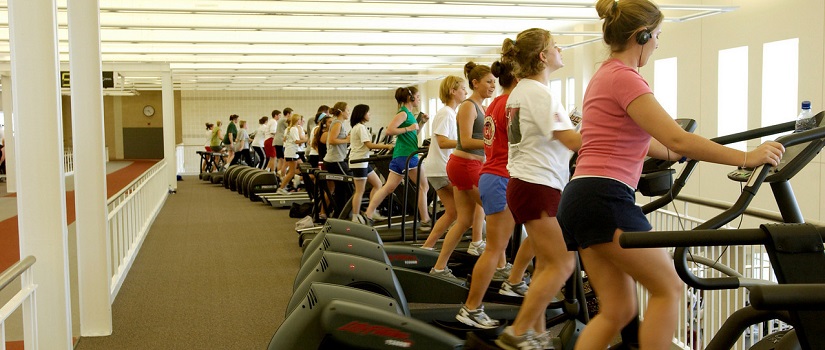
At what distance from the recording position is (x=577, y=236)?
89.3 inches

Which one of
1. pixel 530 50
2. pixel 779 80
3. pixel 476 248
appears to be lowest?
pixel 476 248

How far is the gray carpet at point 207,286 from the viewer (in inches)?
168

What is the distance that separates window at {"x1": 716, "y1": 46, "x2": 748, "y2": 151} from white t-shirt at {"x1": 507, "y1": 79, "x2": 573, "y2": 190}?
8100 millimetres

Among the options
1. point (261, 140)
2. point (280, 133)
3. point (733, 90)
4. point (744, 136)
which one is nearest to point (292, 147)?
point (280, 133)

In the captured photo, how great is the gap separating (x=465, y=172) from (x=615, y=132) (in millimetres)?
2216

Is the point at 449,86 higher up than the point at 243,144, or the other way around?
the point at 449,86

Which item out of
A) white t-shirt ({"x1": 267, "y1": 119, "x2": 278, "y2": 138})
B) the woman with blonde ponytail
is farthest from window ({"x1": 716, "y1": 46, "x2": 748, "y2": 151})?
the woman with blonde ponytail

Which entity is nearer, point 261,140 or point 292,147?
point 292,147

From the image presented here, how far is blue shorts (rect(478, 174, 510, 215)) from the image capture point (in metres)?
3.67

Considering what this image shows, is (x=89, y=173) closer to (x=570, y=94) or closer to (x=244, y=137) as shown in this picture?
(x=570, y=94)

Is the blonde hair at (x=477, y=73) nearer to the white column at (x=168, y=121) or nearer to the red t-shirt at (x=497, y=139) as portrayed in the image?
the red t-shirt at (x=497, y=139)

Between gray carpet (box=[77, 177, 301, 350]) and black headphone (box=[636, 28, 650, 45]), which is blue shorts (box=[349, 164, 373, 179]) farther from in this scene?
black headphone (box=[636, 28, 650, 45])

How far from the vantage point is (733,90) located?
10727mm

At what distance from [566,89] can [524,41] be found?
12691 millimetres
